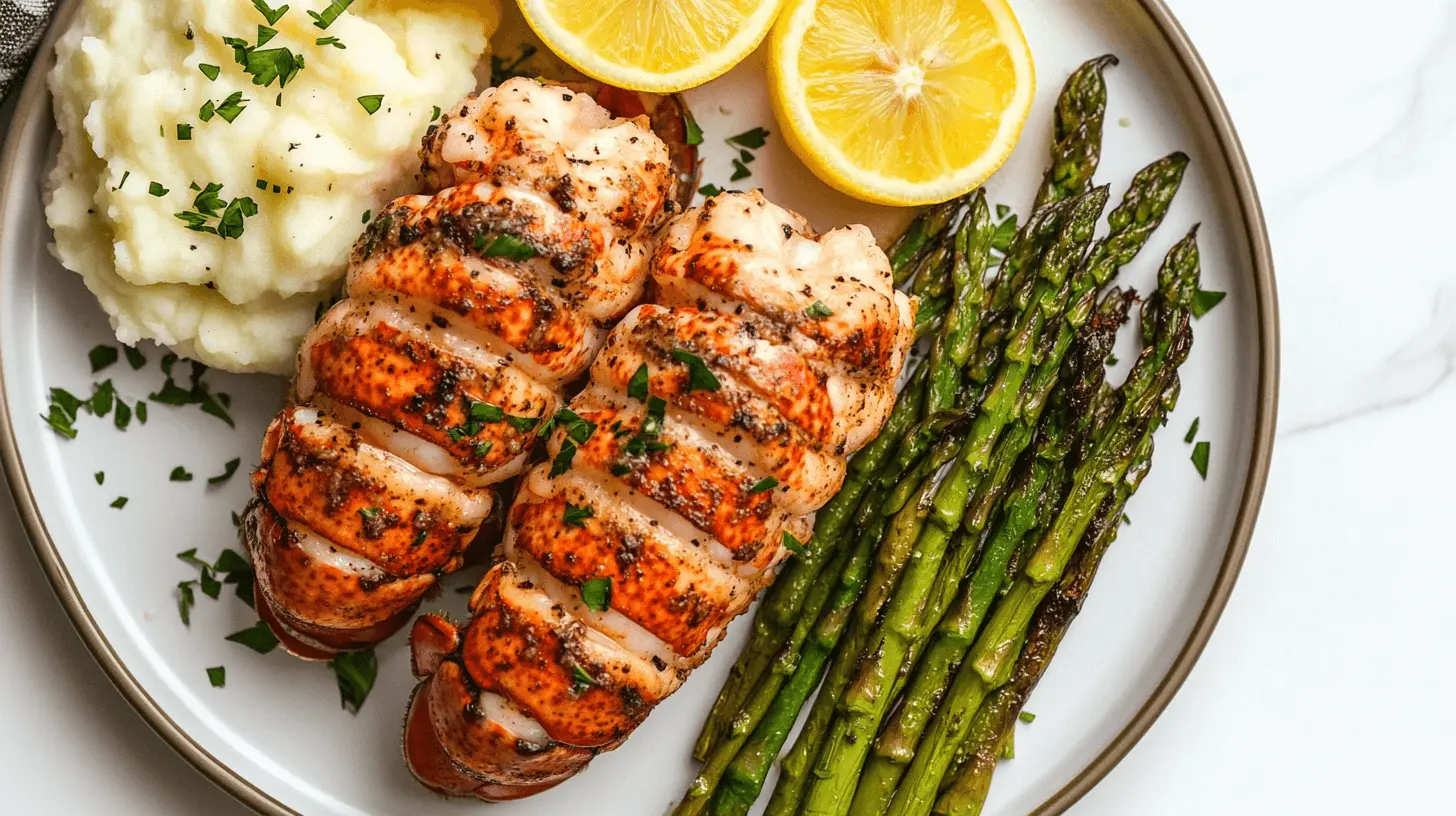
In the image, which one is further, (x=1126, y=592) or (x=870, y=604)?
(x=1126, y=592)

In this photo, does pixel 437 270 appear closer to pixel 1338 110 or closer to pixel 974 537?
pixel 974 537

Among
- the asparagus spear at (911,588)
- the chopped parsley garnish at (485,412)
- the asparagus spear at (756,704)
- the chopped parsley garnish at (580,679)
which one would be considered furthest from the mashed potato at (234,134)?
the asparagus spear at (911,588)

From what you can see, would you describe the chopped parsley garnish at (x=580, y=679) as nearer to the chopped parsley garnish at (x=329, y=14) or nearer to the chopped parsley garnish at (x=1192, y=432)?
the chopped parsley garnish at (x=329, y=14)

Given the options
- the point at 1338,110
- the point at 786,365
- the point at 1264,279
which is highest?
the point at 1338,110

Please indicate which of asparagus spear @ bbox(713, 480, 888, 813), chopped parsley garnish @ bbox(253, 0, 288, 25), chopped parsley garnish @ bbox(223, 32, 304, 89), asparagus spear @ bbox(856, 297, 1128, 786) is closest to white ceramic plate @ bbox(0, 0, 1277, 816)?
asparagus spear @ bbox(713, 480, 888, 813)

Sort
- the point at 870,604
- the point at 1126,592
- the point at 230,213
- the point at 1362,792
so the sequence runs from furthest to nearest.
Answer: the point at 1362,792 < the point at 1126,592 < the point at 870,604 < the point at 230,213

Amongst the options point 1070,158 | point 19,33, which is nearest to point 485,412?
point 19,33

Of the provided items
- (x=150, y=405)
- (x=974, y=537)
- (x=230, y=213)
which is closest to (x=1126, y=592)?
(x=974, y=537)
